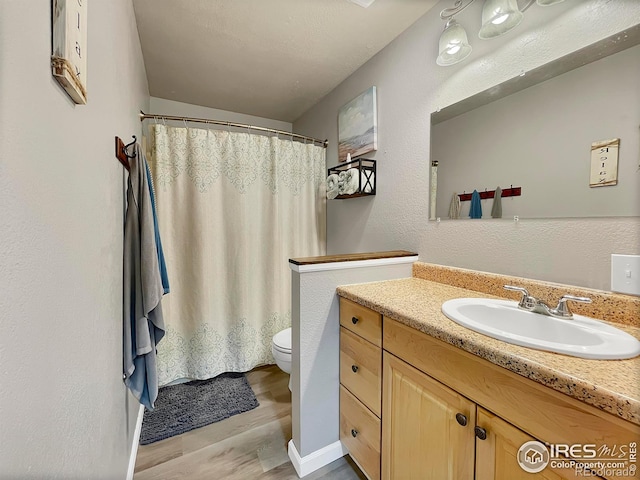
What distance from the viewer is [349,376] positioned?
124cm

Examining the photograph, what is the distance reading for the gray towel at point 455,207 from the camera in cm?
135

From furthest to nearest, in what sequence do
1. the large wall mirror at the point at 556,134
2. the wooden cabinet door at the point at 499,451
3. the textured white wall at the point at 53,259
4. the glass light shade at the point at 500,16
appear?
the glass light shade at the point at 500,16, the large wall mirror at the point at 556,134, the wooden cabinet door at the point at 499,451, the textured white wall at the point at 53,259

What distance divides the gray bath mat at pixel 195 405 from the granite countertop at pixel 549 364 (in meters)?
1.34

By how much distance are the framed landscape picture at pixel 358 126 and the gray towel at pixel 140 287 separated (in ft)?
4.59

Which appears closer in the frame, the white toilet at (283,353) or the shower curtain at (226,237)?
the white toilet at (283,353)

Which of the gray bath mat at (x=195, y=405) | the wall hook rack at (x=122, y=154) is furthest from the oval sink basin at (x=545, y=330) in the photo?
the gray bath mat at (x=195, y=405)

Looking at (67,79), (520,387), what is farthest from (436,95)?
(67,79)

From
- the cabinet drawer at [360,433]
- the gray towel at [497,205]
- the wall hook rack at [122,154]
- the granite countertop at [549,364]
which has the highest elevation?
the wall hook rack at [122,154]

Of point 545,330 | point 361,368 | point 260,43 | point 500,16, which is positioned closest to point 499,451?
point 545,330

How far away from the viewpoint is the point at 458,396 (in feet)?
2.48

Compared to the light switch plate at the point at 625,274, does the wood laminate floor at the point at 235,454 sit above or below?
below

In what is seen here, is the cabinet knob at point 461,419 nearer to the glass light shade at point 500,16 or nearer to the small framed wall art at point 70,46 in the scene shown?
the small framed wall art at point 70,46

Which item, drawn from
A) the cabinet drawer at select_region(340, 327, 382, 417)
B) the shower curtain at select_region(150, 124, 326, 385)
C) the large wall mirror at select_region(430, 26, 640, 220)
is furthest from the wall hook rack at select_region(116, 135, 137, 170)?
the large wall mirror at select_region(430, 26, 640, 220)

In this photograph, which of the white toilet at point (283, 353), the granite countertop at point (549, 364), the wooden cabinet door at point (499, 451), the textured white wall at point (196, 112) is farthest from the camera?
the textured white wall at point (196, 112)
